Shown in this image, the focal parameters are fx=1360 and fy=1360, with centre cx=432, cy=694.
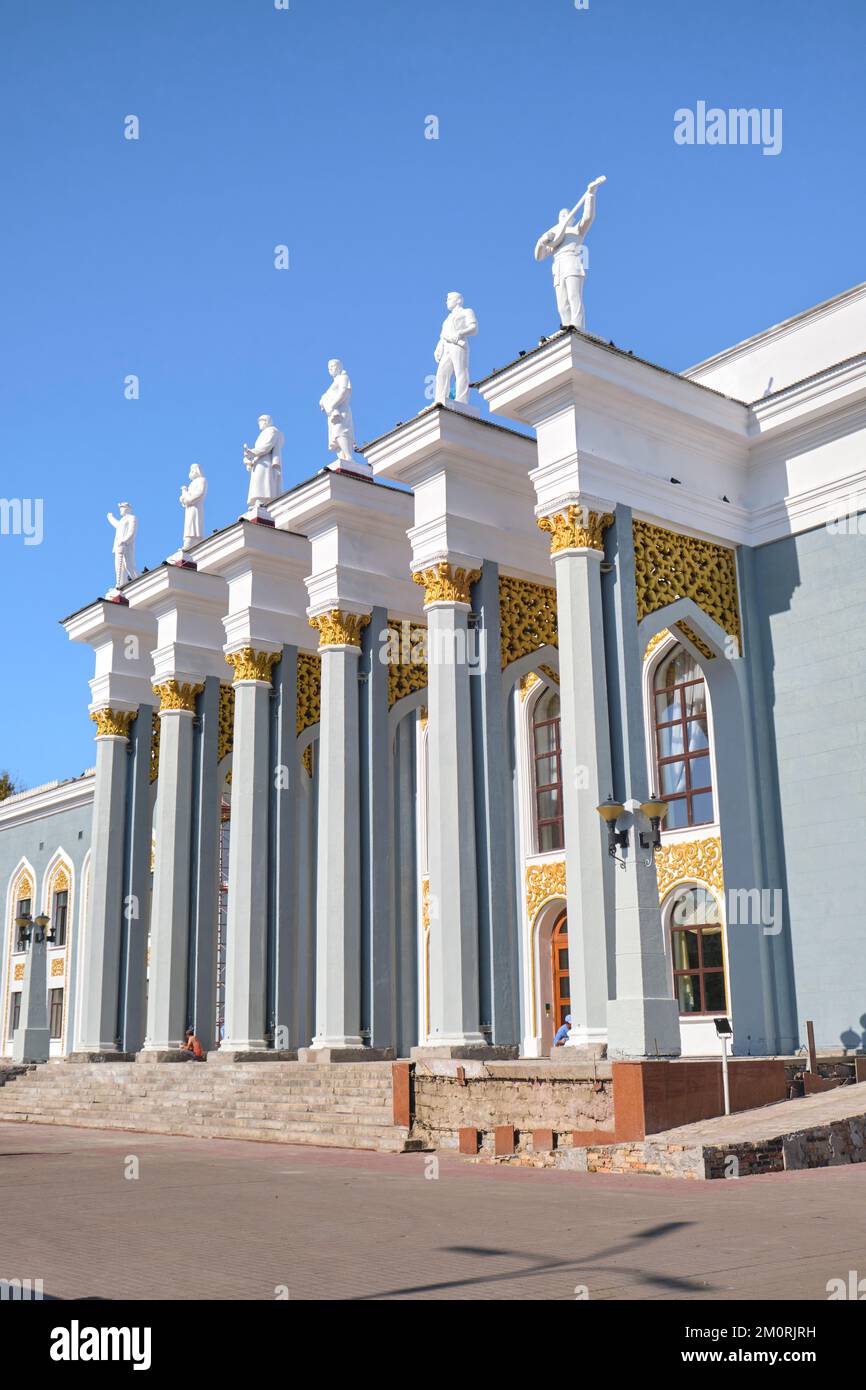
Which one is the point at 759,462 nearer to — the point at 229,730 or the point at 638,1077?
the point at 638,1077

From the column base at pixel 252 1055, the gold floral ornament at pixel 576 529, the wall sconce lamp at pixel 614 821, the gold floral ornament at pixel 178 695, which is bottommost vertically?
the column base at pixel 252 1055

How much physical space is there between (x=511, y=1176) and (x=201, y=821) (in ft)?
50.2

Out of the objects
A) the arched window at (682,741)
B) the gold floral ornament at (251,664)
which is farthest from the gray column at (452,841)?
the arched window at (682,741)

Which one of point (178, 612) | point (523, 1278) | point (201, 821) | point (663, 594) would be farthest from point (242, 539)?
point (523, 1278)

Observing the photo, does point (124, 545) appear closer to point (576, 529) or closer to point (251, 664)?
point (251, 664)

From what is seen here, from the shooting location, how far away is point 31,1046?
94.7 ft

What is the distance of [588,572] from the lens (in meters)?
17.1

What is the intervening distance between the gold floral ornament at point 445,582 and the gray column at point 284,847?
5.73 metres

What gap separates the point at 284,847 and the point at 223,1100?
5277 millimetres

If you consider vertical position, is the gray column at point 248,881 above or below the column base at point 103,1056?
above

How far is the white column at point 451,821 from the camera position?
59.8 feet

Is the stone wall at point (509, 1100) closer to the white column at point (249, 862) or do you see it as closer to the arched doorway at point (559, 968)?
the white column at point (249, 862)

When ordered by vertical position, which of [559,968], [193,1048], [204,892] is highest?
[204,892]

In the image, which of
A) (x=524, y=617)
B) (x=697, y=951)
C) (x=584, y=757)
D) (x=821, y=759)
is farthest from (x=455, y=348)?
(x=697, y=951)
